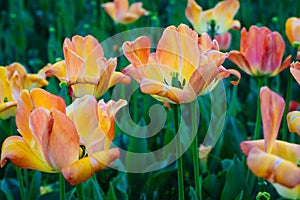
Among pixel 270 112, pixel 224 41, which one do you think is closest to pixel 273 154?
pixel 270 112

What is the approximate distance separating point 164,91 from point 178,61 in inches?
4.0

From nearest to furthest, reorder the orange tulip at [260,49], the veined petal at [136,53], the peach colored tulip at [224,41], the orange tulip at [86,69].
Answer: the veined petal at [136,53] < the orange tulip at [86,69] < the orange tulip at [260,49] < the peach colored tulip at [224,41]

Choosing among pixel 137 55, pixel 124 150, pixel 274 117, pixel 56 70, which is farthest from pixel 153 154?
pixel 274 117

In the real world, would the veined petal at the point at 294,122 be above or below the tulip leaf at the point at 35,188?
above

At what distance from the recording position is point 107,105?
3.13 ft

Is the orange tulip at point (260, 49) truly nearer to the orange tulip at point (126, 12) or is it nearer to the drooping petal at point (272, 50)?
the drooping petal at point (272, 50)

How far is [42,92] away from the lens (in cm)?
94

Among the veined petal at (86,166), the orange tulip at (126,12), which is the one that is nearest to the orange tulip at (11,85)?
the veined petal at (86,166)

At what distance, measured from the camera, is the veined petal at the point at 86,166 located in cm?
83

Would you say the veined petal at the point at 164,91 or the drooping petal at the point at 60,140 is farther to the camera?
the veined petal at the point at 164,91

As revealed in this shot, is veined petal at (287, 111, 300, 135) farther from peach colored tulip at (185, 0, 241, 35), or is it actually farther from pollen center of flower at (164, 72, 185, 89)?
peach colored tulip at (185, 0, 241, 35)

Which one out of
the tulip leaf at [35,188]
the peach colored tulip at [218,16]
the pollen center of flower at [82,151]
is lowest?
the tulip leaf at [35,188]

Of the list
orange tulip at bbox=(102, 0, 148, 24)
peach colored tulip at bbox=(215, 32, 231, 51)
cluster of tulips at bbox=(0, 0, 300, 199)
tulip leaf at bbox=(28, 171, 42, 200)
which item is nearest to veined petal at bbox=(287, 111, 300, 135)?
cluster of tulips at bbox=(0, 0, 300, 199)

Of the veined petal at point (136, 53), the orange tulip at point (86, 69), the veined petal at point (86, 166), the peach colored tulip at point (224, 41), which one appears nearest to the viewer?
the veined petal at point (86, 166)
